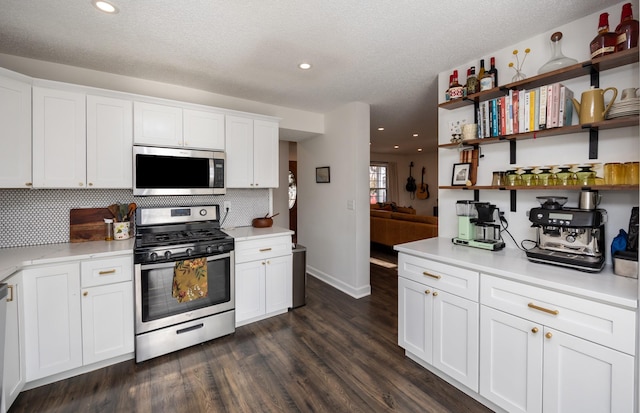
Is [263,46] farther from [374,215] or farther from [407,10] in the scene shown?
[374,215]

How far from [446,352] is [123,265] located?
2.54 meters

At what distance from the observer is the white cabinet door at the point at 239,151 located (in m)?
3.08

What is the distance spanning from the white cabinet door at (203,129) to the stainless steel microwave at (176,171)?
0.11 meters

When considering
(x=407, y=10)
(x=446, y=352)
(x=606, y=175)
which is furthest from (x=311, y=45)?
(x=446, y=352)

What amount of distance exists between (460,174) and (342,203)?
1.63 metres

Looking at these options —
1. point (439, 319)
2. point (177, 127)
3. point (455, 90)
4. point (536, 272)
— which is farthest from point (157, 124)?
point (536, 272)

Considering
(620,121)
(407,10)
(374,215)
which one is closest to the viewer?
(620,121)

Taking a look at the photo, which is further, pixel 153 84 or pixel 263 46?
pixel 153 84

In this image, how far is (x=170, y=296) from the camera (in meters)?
2.39

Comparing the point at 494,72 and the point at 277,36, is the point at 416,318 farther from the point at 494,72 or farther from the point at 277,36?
the point at 277,36

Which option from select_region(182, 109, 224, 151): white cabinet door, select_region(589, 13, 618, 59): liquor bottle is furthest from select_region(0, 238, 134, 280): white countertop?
select_region(589, 13, 618, 59): liquor bottle

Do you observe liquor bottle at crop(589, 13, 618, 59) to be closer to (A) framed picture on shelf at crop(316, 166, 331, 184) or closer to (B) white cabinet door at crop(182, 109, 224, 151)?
(A) framed picture on shelf at crop(316, 166, 331, 184)

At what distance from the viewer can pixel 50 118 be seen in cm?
220

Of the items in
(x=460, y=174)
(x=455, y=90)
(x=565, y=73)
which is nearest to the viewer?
(x=565, y=73)
